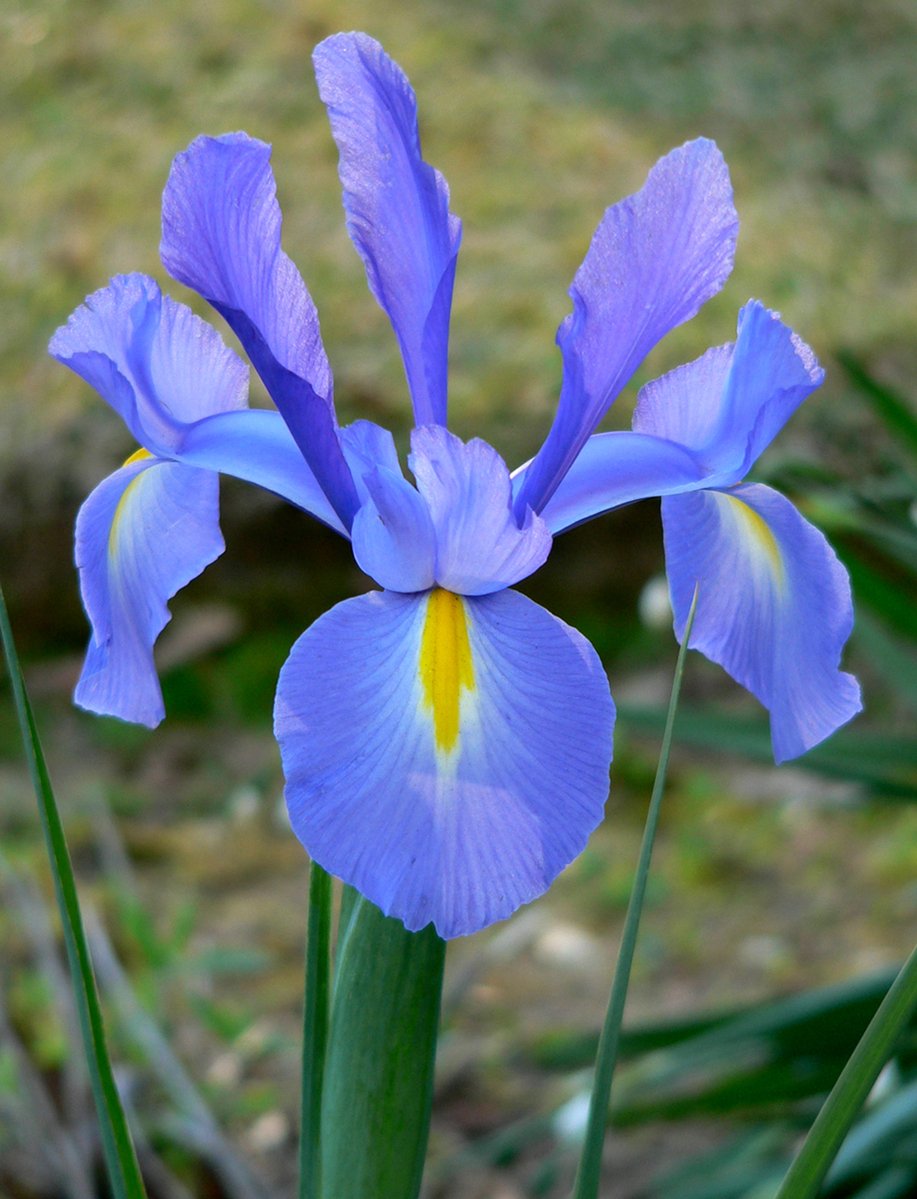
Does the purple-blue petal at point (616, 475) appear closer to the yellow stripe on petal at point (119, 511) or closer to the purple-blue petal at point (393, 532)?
the purple-blue petal at point (393, 532)

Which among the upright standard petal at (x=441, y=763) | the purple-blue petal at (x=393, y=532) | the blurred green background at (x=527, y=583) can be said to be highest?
the purple-blue petal at (x=393, y=532)

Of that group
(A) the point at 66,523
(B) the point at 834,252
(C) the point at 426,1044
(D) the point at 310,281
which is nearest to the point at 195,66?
(D) the point at 310,281

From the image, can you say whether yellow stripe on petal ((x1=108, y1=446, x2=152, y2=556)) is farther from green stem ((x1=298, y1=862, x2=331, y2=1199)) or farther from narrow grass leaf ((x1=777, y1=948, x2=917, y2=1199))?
narrow grass leaf ((x1=777, y1=948, x2=917, y2=1199))

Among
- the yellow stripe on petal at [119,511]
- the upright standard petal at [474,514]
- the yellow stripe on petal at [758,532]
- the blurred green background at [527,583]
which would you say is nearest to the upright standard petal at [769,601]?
the yellow stripe on petal at [758,532]

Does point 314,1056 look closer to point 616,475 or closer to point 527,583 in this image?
point 616,475

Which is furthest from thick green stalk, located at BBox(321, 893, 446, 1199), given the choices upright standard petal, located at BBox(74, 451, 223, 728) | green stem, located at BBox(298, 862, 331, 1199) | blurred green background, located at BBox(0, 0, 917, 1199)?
blurred green background, located at BBox(0, 0, 917, 1199)

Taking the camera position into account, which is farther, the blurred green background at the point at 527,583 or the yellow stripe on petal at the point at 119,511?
the blurred green background at the point at 527,583

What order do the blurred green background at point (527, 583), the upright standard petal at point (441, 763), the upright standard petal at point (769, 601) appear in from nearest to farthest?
the upright standard petal at point (441, 763)
the upright standard petal at point (769, 601)
the blurred green background at point (527, 583)
